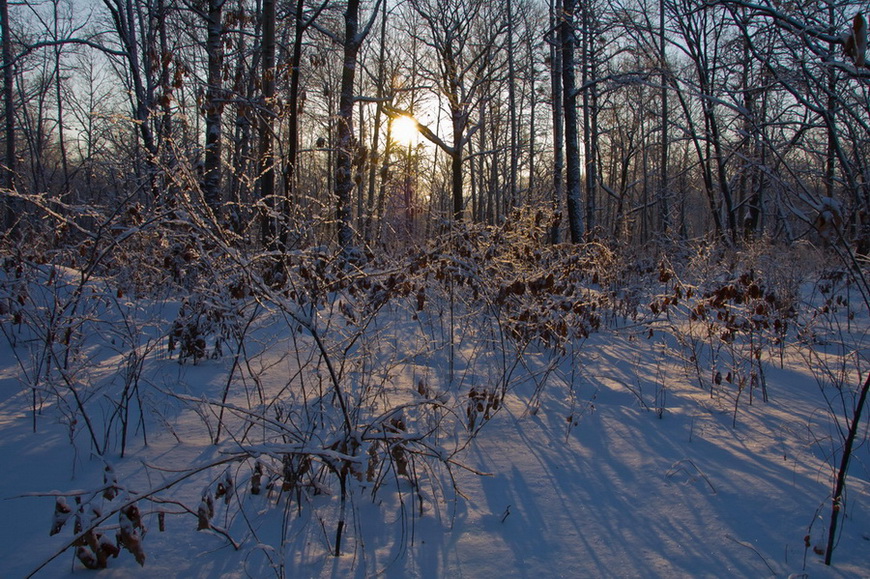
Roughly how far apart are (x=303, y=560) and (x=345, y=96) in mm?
7144

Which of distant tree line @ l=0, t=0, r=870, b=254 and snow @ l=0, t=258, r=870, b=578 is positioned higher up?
distant tree line @ l=0, t=0, r=870, b=254

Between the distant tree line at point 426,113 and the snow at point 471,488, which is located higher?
the distant tree line at point 426,113

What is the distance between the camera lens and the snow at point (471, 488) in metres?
1.86

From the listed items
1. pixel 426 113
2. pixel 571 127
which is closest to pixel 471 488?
pixel 571 127

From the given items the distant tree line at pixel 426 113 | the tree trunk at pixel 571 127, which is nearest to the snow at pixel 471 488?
the distant tree line at pixel 426 113

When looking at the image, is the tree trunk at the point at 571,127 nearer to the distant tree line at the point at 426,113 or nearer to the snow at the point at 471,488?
the distant tree line at the point at 426,113

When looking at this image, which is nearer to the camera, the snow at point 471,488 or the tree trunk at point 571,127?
the snow at point 471,488

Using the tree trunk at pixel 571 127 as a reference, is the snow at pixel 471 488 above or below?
below

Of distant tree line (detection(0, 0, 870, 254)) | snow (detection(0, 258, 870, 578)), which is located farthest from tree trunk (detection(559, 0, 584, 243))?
snow (detection(0, 258, 870, 578))

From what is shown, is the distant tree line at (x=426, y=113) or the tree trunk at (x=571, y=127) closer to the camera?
the distant tree line at (x=426, y=113)

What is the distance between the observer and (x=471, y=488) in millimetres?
2439

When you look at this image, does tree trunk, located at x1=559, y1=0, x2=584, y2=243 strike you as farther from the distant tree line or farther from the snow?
the snow

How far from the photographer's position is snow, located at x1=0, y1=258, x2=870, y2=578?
186 centimetres

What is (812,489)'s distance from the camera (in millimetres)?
2391
